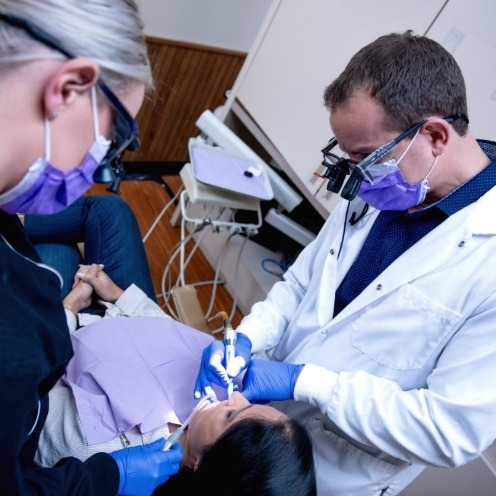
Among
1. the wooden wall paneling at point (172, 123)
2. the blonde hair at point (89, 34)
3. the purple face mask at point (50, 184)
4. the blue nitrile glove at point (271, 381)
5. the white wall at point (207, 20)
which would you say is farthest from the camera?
the white wall at point (207, 20)

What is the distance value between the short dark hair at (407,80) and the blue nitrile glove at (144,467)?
3.18ft

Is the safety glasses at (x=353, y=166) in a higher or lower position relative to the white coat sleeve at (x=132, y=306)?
higher

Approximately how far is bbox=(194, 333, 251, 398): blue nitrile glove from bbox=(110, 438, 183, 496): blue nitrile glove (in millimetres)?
203

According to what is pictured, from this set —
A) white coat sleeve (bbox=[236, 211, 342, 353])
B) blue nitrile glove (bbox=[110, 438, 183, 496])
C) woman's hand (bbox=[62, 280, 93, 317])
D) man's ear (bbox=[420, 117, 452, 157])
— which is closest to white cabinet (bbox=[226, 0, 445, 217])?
white coat sleeve (bbox=[236, 211, 342, 353])

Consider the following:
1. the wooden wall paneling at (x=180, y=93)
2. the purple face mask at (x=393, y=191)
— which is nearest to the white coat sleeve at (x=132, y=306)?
the purple face mask at (x=393, y=191)

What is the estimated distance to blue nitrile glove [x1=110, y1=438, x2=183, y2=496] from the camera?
103 cm

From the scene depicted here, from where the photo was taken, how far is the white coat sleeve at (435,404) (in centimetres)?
95

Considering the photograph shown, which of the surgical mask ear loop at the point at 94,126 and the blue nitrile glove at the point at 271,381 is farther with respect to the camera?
the blue nitrile glove at the point at 271,381

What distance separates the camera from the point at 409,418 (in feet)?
3.34

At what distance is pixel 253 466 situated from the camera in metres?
0.99

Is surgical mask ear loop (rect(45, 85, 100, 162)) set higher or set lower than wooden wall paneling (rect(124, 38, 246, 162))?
higher

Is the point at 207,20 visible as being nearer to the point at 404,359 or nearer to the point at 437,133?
the point at 437,133

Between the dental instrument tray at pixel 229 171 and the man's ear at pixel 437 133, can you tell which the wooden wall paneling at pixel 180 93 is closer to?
the dental instrument tray at pixel 229 171

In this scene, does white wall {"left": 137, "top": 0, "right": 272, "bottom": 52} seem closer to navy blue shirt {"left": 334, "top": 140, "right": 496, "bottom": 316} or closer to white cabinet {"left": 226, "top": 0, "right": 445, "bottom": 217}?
white cabinet {"left": 226, "top": 0, "right": 445, "bottom": 217}
